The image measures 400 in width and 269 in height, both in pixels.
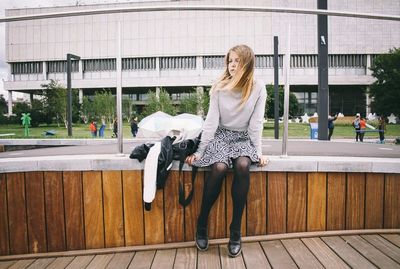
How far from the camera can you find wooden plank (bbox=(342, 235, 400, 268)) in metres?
2.05

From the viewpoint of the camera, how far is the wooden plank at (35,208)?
2.43 meters

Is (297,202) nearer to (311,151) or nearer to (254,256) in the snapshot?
(254,256)

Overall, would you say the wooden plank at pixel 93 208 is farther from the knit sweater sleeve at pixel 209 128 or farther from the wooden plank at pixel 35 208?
the knit sweater sleeve at pixel 209 128

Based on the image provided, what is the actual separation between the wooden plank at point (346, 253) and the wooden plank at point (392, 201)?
0.47 m

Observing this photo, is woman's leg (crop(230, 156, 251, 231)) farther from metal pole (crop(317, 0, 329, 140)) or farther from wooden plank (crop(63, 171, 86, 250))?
metal pole (crop(317, 0, 329, 140))

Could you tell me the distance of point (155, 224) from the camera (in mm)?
2496

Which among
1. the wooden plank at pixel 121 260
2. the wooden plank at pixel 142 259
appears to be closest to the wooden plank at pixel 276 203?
the wooden plank at pixel 142 259

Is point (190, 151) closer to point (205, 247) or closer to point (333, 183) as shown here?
point (205, 247)

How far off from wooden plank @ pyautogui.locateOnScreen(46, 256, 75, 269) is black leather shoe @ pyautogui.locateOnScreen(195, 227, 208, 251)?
95cm

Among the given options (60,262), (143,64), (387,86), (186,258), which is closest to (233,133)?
(186,258)

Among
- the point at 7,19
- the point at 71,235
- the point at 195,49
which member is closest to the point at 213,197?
the point at 71,235

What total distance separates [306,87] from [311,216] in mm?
56518

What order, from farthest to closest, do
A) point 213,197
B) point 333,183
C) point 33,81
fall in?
1. point 33,81
2. point 333,183
3. point 213,197

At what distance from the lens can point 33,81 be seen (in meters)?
54.5
